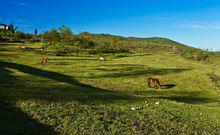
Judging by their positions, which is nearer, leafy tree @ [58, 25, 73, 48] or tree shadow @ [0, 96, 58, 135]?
tree shadow @ [0, 96, 58, 135]

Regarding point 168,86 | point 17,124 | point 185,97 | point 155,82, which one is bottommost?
point 185,97

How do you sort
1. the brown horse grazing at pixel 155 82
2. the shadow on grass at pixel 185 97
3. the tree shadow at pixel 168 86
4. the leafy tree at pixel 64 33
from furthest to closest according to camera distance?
the leafy tree at pixel 64 33 → the tree shadow at pixel 168 86 → the brown horse grazing at pixel 155 82 → the shadow on grass at pixel 185 97

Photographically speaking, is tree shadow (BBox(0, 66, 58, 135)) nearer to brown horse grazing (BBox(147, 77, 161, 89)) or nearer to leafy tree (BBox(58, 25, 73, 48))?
brown horse grazing (BBox(147, 77, 161, 89))

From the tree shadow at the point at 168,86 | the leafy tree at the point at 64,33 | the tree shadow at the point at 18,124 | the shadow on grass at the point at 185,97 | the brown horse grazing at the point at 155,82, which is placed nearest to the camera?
the tree shadow at the point at 18,124

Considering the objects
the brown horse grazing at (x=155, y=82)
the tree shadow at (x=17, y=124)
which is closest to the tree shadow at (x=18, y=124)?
the tree shadow at (x=17, y=124)

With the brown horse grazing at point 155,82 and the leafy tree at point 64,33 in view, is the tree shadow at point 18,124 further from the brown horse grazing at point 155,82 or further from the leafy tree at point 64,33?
the leafy tree at point 64,33

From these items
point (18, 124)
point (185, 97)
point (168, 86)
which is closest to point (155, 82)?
point (168, 86)

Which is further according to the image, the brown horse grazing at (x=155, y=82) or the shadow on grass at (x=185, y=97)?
the brown horse grazing at (x=155, y=82)

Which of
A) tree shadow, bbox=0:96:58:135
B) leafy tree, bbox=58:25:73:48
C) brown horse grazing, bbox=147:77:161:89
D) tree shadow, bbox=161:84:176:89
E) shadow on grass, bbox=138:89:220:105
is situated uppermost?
leafy tree, bbox=58:25:73:48

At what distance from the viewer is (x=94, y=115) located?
1510 centimetres

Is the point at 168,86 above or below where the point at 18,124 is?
below

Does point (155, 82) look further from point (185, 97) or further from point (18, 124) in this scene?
point (18, 124)

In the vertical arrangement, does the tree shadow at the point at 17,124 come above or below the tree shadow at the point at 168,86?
above

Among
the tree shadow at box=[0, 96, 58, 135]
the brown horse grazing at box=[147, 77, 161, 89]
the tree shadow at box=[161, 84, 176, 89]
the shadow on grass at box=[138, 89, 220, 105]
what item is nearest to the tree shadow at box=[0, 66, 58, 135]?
the tree shadow at box=[0, 96, 58, 135]
